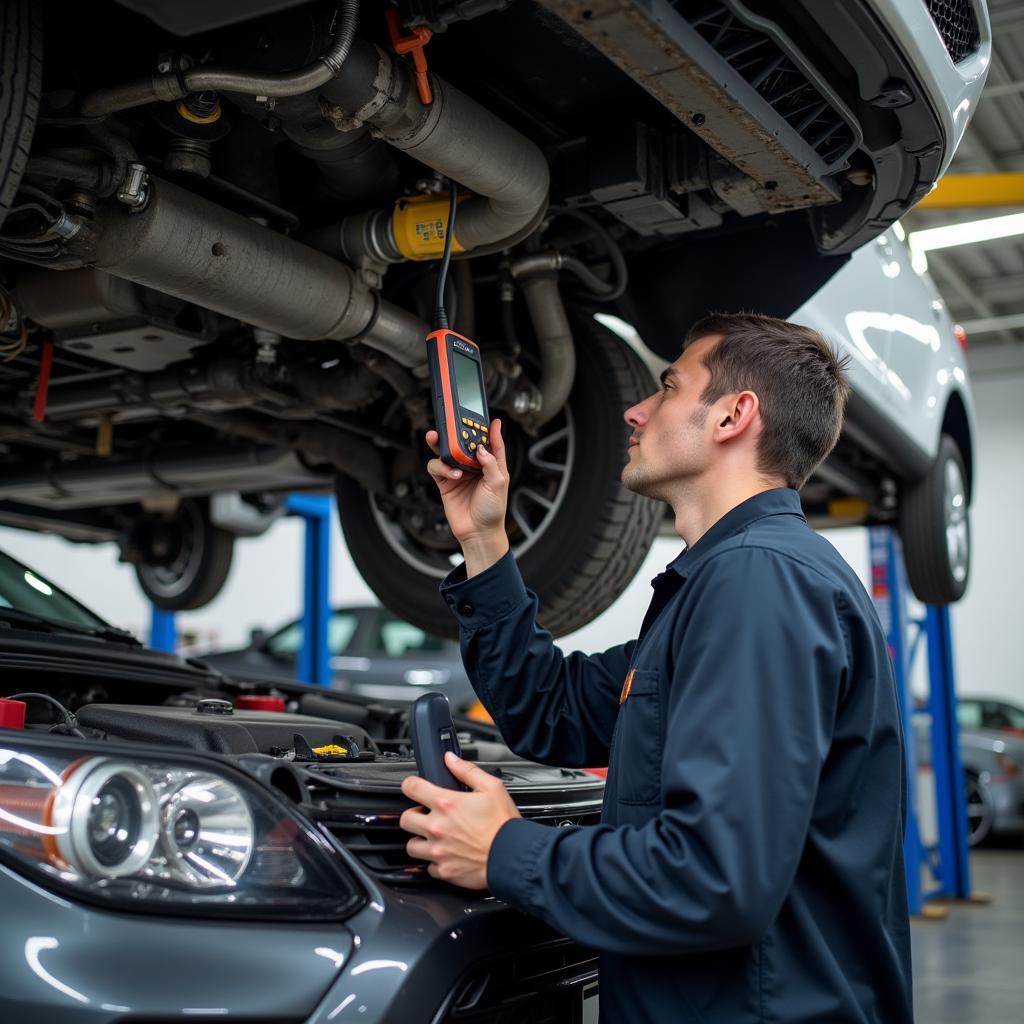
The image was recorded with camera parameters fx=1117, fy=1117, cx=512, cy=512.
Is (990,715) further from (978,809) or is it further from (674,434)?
(674,434)

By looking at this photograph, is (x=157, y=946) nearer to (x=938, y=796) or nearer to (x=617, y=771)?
(x=617, y=771)

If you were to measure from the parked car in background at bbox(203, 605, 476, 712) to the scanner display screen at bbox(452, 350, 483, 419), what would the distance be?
17.7 ft

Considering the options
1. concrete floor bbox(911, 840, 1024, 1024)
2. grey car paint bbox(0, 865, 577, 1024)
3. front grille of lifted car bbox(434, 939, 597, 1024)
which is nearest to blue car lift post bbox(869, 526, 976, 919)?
concrete floor bbox(911, 840, 1024, 1024)

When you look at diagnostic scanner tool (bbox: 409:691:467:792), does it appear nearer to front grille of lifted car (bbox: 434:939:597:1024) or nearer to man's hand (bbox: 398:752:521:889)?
man's hand (bbox: 398:752:521:889)

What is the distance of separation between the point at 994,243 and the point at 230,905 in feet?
33.6

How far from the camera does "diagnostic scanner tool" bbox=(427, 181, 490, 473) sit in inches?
58.2

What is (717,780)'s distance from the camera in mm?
979

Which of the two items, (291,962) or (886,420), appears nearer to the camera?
(291,962)

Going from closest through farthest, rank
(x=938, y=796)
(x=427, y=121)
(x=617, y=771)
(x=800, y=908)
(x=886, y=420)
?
1. (x=800, y=908)
2. (x=617, y=771)
3. (x=427, y=121)
4. (x=886, y=420)
5. (x=938, y=796)

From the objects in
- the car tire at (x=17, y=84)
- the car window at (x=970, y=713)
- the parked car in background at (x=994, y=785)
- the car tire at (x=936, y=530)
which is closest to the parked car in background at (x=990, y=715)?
the car window at (x=970, y=713)

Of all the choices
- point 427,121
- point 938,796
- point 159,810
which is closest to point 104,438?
point 427,121

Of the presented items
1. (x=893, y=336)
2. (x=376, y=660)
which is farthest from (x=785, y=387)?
(x=376, y=660)

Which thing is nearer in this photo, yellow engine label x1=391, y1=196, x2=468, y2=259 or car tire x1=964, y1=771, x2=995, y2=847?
yellow engine label x1=391, y1=196, x2=468, y2=259

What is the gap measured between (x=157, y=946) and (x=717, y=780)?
51 centimetres
